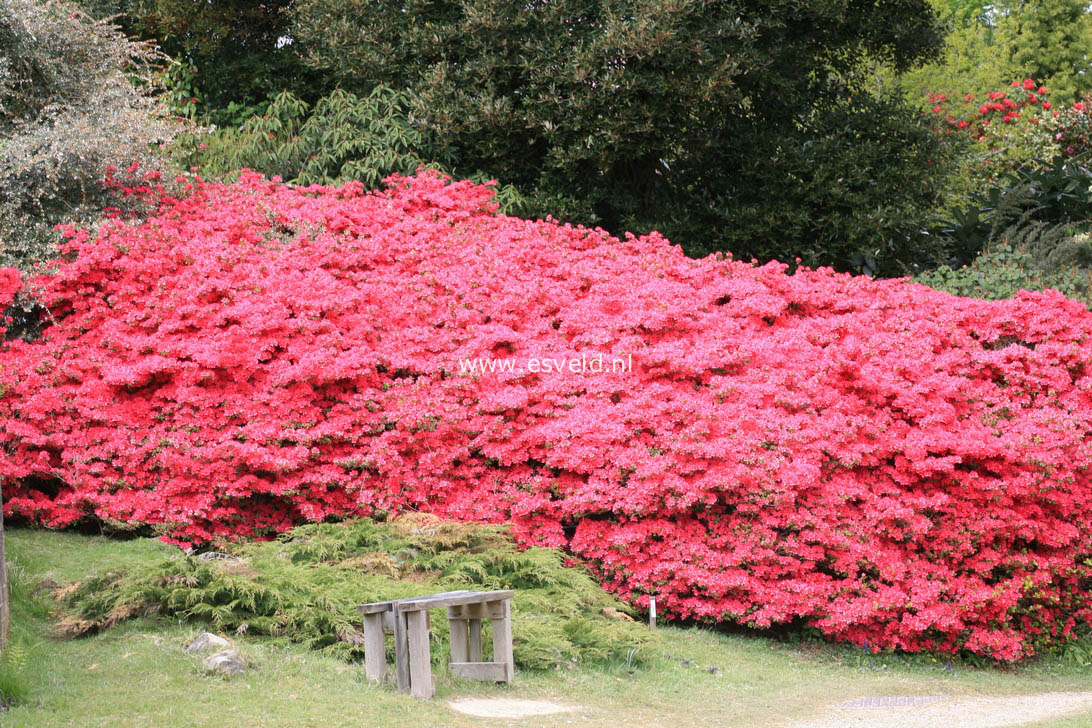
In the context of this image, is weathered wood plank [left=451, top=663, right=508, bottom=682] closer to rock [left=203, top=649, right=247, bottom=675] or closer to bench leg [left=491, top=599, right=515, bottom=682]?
bench leg [left=491, top=599, right=515, bottom=682]

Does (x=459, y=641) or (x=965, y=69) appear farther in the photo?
(x=965, y=69)

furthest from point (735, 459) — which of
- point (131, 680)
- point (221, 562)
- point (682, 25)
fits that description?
point (682, 25)

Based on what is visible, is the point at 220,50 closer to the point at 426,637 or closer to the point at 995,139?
the point at 426,637

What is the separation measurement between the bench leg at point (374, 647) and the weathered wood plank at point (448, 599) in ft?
0.80

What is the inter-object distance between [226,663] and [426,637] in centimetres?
101

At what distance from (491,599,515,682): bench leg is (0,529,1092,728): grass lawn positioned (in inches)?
5.2

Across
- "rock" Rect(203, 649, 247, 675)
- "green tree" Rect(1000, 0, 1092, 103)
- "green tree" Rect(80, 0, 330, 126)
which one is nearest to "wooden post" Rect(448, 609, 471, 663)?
"rock" Rect(203, 649, 247, 675)

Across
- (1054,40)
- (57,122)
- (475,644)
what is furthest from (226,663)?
(1054,40)

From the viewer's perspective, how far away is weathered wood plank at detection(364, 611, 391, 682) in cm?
529

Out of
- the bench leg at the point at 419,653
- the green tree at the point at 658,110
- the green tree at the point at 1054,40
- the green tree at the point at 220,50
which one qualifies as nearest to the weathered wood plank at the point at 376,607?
the bench leg at the point at 419,653

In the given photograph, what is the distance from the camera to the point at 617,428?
7492 millimetres

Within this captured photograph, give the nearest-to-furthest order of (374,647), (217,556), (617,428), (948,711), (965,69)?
(374,647)
(948,711)
(217,556)
(617,428)
(965,69)

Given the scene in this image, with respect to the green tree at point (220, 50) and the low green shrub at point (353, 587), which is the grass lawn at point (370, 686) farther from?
the green tree at point (220, 50)

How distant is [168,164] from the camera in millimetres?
10547
